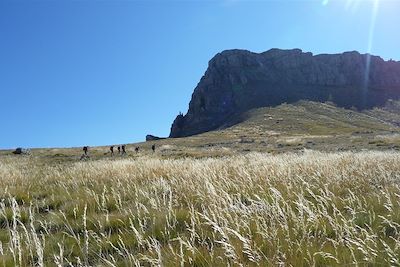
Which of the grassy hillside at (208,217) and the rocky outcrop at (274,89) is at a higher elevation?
the rocky outcrop at (274,89)

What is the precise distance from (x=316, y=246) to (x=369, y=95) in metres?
204

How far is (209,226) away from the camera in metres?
4.88

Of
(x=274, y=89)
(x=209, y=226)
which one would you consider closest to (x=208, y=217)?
(x=209, y=226)

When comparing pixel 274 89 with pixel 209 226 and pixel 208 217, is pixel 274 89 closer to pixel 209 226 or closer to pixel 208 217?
pixel 209 226

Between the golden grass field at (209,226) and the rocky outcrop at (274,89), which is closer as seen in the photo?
the golden grass field at (209,226)

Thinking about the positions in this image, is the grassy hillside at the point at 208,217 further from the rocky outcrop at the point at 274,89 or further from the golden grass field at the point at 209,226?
the rocky outcrop at the point at 274,89

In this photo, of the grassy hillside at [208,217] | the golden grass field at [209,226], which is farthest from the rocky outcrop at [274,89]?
the golden grass field at [209,226]

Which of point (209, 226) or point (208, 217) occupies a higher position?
point (208, 217)

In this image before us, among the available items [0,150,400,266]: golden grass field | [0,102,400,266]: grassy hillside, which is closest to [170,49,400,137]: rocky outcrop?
[0,102,400,266]: grassy hillside

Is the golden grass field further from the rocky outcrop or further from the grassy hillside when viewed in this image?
the rocky outcrop

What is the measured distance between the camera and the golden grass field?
11.2 feet

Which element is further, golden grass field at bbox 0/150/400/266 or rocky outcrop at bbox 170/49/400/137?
rocky outcrop at bbox 170/49/400/137

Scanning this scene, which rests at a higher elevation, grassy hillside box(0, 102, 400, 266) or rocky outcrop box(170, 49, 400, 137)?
rocky outcrop box(170, 49, 400, 137)

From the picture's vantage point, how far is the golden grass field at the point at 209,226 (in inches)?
135
